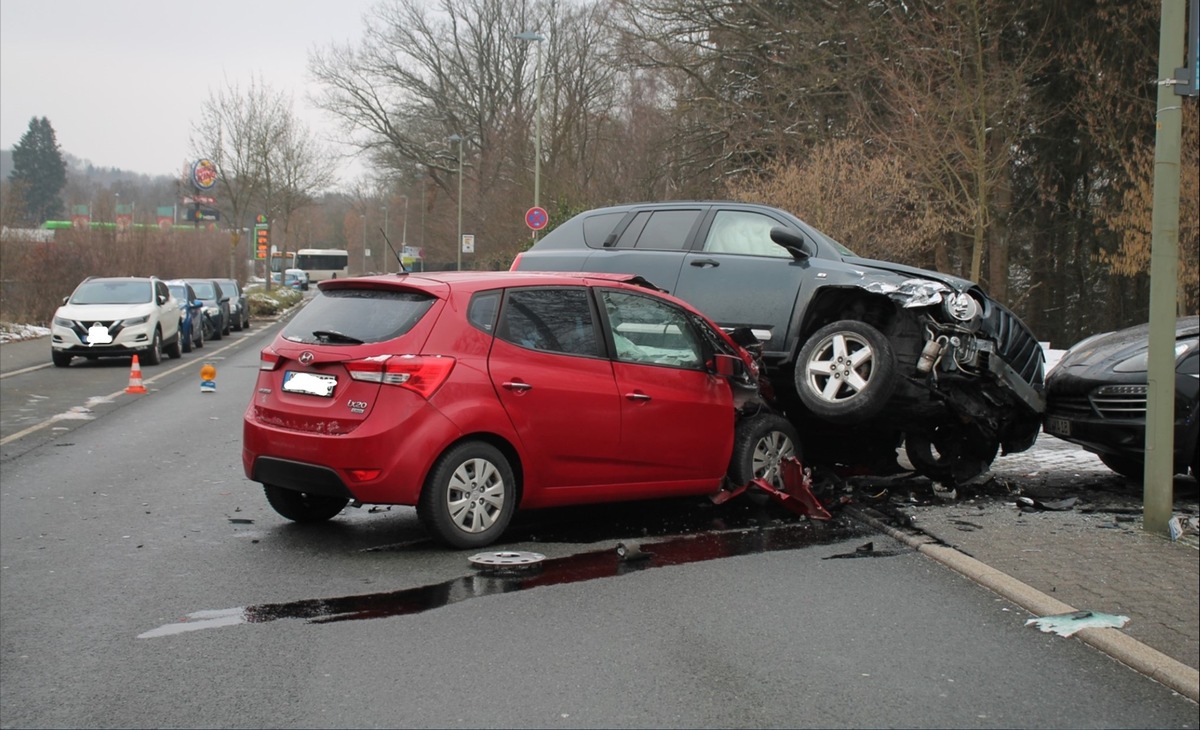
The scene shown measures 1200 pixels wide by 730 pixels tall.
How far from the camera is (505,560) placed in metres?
6.73

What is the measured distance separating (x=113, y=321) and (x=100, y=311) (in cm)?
37

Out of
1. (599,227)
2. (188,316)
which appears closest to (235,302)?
(188,316)

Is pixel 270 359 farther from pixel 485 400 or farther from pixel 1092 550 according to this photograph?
pixel 1092 550

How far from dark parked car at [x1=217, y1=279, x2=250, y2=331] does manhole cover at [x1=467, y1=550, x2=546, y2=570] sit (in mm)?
30628

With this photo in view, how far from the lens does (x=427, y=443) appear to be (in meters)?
6.76

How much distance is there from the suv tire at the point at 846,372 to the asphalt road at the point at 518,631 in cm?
88

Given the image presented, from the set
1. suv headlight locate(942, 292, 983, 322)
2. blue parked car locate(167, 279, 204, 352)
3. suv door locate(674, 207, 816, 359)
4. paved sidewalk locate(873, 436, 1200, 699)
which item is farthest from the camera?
blue parked car locate(167, 279, 204, 352)

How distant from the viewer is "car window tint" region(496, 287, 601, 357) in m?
7.34

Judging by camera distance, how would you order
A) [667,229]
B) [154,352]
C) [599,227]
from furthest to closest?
[154,352] < [599,227] < [667,229]

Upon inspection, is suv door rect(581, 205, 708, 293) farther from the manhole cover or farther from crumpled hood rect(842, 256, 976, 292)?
the manhole cover

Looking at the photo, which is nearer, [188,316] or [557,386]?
[557,386]

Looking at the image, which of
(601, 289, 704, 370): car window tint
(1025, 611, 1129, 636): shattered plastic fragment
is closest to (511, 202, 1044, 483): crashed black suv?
(601, 289, 704, 370): car window tint

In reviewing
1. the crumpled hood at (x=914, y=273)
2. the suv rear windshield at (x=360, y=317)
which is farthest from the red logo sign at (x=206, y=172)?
the suv rear windshield at (x=360, y=317)

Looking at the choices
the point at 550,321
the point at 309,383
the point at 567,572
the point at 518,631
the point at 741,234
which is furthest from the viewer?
the point at 741,234
